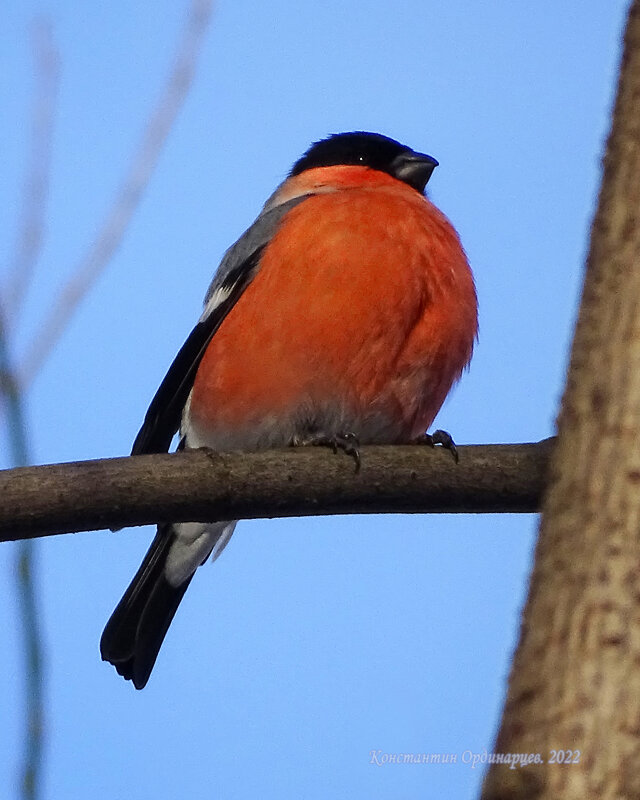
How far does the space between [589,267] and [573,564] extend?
44 cm

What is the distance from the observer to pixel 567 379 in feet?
5.18

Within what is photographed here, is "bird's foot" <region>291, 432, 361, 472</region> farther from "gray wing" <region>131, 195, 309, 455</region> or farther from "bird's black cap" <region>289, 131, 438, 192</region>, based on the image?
"bird's black cap" <region>289, 131, 438, 192</region>

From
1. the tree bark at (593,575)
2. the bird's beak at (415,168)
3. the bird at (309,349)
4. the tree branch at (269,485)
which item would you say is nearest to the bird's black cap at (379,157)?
the bird's beak at (415,168)

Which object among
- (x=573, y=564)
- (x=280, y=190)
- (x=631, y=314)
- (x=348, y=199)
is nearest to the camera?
(x=573, y=564)

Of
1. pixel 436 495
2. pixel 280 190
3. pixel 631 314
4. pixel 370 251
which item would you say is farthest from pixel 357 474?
pixel 280 190

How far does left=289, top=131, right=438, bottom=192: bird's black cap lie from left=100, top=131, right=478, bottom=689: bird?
57 centimetres

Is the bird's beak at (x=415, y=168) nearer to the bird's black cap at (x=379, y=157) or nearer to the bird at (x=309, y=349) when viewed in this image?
the bird's black cap at (x=379, y=157)

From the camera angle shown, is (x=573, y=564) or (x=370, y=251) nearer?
(x=573, y=564)

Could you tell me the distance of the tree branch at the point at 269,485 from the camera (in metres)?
2.75

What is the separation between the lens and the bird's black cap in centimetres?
508

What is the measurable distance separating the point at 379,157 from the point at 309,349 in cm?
156

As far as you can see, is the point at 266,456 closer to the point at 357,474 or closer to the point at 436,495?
the point at 357,474

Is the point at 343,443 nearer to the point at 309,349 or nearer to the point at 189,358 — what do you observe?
the point at 309,349

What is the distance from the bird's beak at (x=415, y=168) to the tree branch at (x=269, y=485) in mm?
2222
